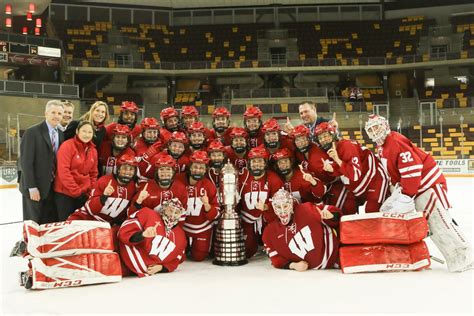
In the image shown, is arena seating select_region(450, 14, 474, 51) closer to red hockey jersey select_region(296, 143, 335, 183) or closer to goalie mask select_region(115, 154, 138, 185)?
red hockey jersey select_region(296, 143, 335, 183)

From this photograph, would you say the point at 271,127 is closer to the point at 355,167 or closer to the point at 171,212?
the point at 355,167

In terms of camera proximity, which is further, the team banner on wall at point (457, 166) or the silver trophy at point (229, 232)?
the team banner on wall at point (457, 166)

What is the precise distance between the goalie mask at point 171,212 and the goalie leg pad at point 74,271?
544 millimetres

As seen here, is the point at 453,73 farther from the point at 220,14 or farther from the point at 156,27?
the point at 156,27

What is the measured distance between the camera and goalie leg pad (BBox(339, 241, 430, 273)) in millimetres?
3928

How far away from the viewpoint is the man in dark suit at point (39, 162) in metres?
4.61

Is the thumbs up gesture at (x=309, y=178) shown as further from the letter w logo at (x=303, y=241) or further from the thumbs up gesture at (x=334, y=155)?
the letter w logo at (x=303, y=241)

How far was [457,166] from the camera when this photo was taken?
51.9ft

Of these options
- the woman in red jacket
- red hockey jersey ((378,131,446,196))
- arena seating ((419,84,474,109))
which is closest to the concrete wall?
arena seating ((419,84,474,109))

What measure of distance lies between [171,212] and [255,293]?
1.06 metres

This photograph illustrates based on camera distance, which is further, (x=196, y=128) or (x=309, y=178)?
(x=196, y=128)

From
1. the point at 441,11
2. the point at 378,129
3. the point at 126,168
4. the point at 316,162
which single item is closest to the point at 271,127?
the point at 316,162

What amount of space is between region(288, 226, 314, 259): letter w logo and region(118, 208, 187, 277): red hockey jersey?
3.27 ft

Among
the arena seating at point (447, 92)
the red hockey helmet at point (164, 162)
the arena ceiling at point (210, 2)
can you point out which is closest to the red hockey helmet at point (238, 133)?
the red hockey helmet at point (164, 162)
